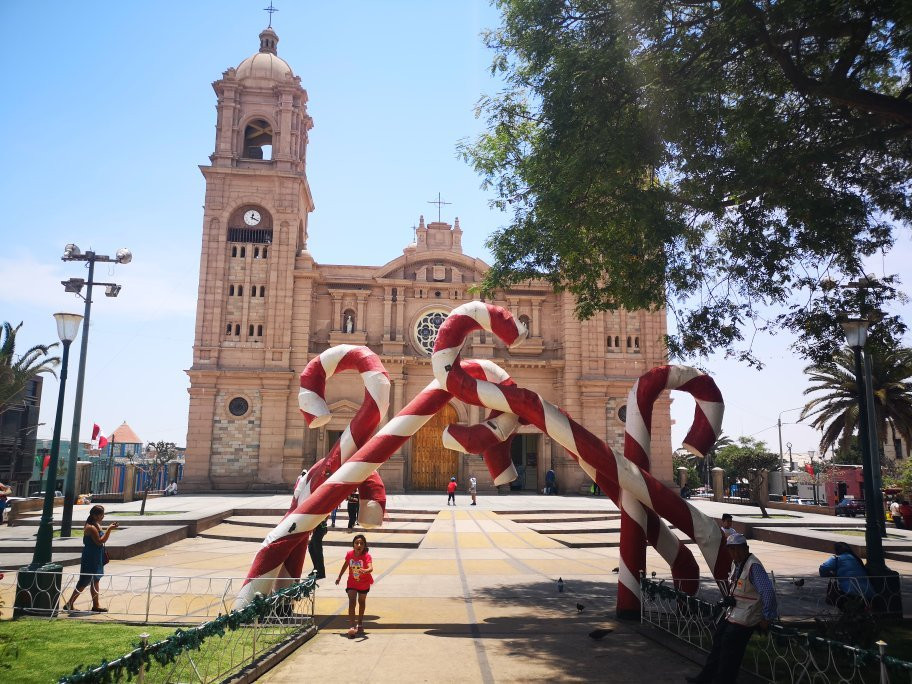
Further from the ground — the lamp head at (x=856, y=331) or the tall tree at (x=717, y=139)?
the tall tree at (x=717, y=139)

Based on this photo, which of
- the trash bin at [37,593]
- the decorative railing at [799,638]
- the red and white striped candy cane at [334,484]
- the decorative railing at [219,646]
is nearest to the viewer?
the decorative railing at [219,646]

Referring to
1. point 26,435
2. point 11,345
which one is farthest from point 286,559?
point 26,435

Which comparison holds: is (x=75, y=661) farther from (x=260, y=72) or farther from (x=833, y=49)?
(x=260, y=72)

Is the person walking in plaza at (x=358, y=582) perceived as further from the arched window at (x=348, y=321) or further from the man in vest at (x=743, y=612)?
the arched window at (x=348, y=321)

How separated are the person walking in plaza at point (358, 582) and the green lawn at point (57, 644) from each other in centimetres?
227

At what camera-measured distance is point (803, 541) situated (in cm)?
1823

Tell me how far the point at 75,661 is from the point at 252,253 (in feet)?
107

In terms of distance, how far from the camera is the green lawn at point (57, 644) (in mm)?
6645

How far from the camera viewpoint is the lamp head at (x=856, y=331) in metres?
10.5

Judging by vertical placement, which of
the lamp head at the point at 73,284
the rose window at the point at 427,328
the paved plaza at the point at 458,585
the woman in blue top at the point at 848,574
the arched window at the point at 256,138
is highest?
the arched window at the point at 256,138

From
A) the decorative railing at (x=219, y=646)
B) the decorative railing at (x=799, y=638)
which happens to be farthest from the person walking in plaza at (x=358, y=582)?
the decorative railing at (x=799, y=638)

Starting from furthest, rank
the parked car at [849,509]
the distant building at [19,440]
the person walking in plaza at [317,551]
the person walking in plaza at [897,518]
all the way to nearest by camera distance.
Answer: the distant building at [19,440], the parked car at [849,509], the person walking in plaza at [897,518], the person walking in plaza at [317,551]

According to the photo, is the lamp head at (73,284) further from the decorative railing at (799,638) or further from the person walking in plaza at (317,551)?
the decorative railing at (799,638)

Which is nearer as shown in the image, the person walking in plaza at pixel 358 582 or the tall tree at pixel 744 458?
the person walking in plaza at pixel 358 582
